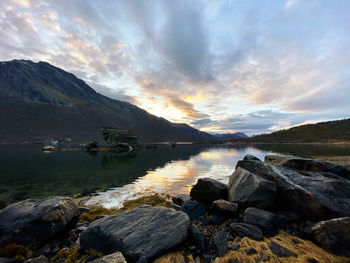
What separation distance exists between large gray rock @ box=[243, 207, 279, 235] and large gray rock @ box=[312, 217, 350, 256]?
5.03 ft

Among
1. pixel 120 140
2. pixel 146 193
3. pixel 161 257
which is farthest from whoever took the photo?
pixel 120 140

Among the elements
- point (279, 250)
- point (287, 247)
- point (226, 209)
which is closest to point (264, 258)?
point (279, 250)

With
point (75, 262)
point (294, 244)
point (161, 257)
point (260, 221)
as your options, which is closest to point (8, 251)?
point (75, 262)

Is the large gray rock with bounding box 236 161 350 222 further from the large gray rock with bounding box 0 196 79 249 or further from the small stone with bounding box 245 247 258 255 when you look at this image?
the large gray rock with bounding box 0 196 79 249

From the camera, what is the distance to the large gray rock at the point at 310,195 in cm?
789

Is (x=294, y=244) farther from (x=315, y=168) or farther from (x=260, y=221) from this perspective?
(x=315, y=168)

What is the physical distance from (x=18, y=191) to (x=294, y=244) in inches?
983

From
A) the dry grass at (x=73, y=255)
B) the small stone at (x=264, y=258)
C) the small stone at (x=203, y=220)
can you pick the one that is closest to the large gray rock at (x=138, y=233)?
the dry grass at (x=73, y=255)

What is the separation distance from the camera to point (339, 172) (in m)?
14.4

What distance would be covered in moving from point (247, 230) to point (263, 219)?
3.79 ft

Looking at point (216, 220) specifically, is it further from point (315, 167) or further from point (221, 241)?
point (315, 167)

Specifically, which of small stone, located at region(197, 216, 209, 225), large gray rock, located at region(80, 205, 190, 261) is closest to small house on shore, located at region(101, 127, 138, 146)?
small stone, located at region(197, 216, 209, 225)

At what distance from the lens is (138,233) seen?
6625 millimetres

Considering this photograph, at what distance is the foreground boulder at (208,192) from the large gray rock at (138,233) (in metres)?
3.92
